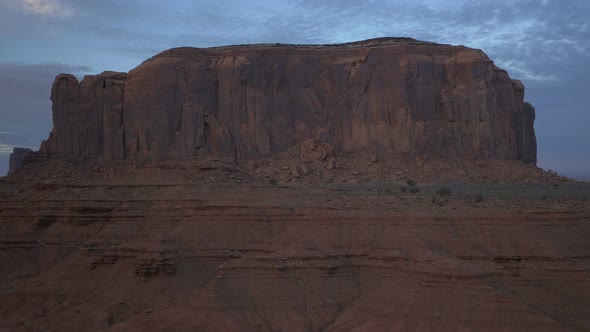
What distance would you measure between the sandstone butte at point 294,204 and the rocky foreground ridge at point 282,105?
0.13m

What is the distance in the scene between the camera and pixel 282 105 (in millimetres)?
70062

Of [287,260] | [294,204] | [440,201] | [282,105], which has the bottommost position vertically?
[287,260]

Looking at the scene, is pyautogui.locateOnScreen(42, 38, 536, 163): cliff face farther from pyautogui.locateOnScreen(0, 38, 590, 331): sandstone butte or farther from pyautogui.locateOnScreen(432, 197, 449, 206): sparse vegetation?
pyautogui.locateOnScreen(432, 197, 449, 206): sparse vegetation

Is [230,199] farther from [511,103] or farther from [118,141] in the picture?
[511,103]

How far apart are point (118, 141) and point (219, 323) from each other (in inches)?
1405

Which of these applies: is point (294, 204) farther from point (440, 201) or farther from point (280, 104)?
point (280, 104)

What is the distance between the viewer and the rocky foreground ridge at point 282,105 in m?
67.9

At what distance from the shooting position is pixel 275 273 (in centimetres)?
3691

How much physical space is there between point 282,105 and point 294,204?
2888cm

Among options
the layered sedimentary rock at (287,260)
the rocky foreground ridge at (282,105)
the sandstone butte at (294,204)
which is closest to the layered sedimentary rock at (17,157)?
the sandstone butte at (294,204)

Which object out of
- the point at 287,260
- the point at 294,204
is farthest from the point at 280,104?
the point at 287,260

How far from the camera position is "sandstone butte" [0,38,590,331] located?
1384 inches

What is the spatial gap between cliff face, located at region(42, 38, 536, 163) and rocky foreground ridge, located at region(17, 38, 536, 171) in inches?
3.2

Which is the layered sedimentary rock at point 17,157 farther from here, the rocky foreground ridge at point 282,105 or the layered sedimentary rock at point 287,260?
the layered sedimentary rock at point 287,260
